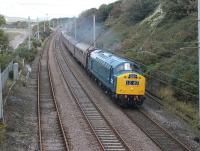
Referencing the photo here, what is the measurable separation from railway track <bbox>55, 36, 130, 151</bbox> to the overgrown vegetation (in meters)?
4.85

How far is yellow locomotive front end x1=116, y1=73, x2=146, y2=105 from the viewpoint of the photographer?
2830 centimetres

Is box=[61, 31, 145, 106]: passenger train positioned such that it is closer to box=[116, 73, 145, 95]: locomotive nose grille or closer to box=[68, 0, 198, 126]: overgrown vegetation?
box=[116, 73, 145, 95]: locomotive nose grille

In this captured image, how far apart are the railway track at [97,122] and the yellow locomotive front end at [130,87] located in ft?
5.95

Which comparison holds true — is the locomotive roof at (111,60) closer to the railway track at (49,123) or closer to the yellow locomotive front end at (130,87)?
the yellow locomotive front end at (130,87)

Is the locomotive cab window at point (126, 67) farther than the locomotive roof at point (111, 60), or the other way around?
the locomotive roof at point (111, 60)

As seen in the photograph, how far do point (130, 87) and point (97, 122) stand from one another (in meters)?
4.40

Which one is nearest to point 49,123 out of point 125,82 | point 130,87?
point 125,82

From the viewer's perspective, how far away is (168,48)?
3884 centimetres

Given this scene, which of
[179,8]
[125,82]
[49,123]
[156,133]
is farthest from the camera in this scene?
[179,8]

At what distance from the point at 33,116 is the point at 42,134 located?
4455 mm

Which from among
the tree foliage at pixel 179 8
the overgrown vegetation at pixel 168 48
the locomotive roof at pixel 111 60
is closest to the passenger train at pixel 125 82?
the locomotive roof at pixel 111 60

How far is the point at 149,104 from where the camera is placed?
30406mm

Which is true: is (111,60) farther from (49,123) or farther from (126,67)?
(49,123)

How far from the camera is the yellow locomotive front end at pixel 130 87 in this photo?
92.8 ft
